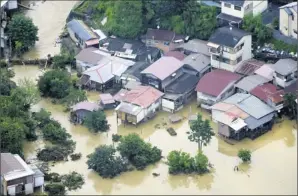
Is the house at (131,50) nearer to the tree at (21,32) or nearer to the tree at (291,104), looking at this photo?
the tree at (21,32)

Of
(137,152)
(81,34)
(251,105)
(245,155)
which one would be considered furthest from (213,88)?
(81,34)

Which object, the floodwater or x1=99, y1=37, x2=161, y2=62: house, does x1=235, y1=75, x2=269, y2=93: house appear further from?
x1=99, y1=37, x2=161, y2=62: house

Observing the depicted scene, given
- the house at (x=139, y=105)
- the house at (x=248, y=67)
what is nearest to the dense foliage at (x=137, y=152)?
the house at (x=139, y=105)

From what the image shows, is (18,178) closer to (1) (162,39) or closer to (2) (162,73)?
(2) (162,73)

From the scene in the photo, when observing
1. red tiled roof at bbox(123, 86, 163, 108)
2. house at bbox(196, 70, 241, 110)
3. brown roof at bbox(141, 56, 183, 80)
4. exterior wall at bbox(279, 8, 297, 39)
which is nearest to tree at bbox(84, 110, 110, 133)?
red tiled roof at bbox(123, 86, 163, 108)

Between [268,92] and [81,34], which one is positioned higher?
[81,34]
